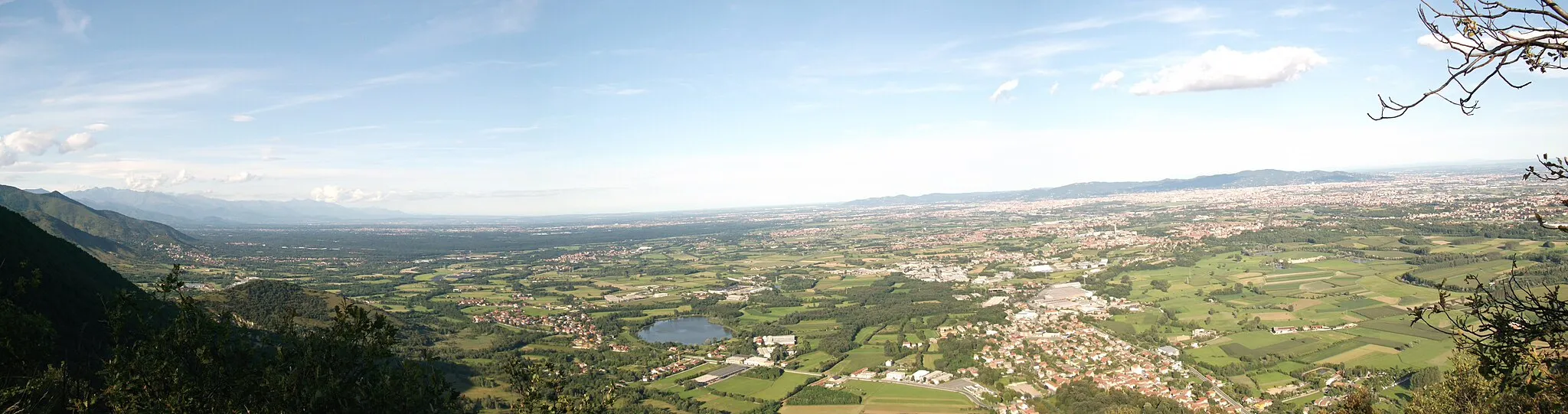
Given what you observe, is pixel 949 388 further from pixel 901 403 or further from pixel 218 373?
pixel 218 373

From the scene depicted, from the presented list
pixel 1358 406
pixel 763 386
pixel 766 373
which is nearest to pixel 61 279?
pixel 763 386

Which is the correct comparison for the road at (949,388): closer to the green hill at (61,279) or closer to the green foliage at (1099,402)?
the green foliage at (1099,402)

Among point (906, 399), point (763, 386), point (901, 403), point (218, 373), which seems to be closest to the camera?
point (218, 373)

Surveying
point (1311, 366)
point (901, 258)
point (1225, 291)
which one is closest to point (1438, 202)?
point (1225, 291)

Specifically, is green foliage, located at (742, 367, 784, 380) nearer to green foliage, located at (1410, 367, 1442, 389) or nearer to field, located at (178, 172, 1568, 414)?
field, located at (178, 172, 1568, 414)

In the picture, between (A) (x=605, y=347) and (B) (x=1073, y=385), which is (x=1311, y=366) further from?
(A) (x=605, y=347)
